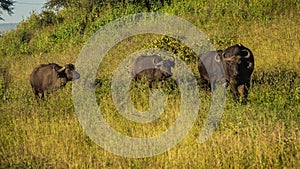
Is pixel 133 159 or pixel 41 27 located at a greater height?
pixel 41 27

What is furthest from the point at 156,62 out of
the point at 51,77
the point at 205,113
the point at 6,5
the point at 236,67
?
the point at 6,5

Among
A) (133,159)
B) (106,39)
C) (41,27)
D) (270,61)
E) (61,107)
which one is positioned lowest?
(133,159)

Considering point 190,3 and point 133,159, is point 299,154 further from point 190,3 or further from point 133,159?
point 190,3

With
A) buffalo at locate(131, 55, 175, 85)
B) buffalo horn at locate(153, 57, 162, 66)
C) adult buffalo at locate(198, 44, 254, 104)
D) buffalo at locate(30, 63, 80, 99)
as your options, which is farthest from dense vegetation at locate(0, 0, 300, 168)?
buffalo horn at locate(153, 57, 162, 66)

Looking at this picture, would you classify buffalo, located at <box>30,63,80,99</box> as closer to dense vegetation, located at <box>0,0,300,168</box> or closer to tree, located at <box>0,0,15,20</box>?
dense vegetation, located at <box>0,0,300,168</box>

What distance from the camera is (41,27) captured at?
2761 cm

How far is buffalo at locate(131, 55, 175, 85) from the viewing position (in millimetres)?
12305

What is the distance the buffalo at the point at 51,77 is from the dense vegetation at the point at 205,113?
46 centimetres

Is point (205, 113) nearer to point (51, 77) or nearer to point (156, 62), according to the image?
point (156, 62)

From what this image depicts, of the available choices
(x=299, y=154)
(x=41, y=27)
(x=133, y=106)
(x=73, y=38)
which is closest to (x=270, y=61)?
(x=133, y=106)

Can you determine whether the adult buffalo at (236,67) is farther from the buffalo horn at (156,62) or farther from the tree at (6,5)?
the tree at (6,5)

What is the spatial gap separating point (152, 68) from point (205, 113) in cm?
454

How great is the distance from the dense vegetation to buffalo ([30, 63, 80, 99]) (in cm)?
46

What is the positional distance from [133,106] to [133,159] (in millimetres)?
3011
